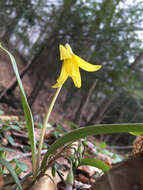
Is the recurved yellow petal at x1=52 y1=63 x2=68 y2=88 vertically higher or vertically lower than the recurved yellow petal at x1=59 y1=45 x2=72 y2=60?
lower

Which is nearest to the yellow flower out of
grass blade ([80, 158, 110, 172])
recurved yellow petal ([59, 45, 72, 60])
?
recurved yellow petal ([59, 45, 72, 60])

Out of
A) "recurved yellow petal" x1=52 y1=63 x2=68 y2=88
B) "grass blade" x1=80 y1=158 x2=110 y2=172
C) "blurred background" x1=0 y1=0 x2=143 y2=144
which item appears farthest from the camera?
"blurred background" x1=0 y1=0 x2=143 y2=144

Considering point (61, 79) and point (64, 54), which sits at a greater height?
point (64, 54)

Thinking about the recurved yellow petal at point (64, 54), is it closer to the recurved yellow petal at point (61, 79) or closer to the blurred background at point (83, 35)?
the recurved yellow petal at point (61, 79)

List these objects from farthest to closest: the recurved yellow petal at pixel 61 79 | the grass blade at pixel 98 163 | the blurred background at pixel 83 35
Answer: the blurred background at pixel 83 35
the recurved yellow petal at pixel 61 79
the grass blade at pixel 98 163

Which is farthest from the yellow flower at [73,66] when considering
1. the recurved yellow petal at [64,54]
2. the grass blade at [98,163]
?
the grass blade at [98,163]

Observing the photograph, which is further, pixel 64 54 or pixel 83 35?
pixel 83 35

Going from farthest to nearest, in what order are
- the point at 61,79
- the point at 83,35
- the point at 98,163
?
the point at 83,35
the point at 61,79
the point at 98,163

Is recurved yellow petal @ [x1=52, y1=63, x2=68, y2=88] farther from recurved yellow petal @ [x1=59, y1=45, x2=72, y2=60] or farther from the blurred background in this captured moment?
the blurred background

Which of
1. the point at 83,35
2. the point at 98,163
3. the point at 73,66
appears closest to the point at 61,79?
the point at 73,66

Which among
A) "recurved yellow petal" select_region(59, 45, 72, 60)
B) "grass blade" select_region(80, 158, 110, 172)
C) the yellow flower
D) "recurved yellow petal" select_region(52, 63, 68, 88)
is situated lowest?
"grass blade" select_region(80, 158, 110, 172)

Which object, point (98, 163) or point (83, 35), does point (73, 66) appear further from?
point (83, 35)
